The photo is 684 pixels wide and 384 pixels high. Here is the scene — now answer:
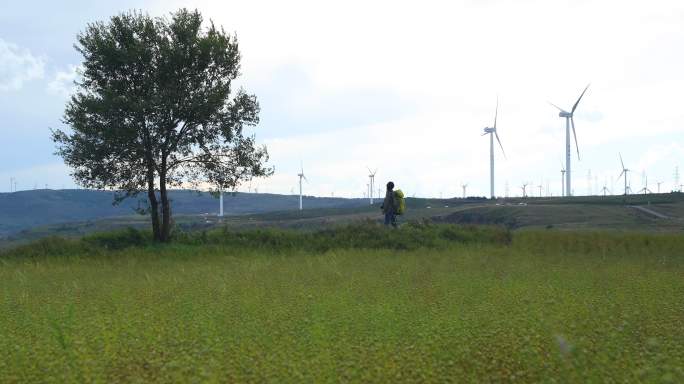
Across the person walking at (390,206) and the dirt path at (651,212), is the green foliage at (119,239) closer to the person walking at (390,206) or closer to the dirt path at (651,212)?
the person walking at (390,206)

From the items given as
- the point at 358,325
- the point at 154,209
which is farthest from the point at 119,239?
the point at 358,325

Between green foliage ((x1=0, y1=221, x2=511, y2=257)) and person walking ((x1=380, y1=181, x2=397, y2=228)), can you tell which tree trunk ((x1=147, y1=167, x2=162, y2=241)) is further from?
person walking ((x1=380, y1=181, x2=397, y2=228))

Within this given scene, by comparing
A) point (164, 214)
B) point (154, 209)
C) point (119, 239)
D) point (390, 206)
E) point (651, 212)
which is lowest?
point (119, 239)

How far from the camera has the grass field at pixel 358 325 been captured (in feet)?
18.9

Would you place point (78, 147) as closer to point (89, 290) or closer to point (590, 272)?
point (89, 290)

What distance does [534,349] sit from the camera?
6.06 metres

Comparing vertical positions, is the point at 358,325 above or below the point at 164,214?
below

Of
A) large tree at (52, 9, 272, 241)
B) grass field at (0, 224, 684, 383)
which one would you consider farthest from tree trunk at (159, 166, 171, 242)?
grass field at (0, 224, 684, 383)

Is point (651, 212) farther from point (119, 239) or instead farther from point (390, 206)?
point (119, 239)

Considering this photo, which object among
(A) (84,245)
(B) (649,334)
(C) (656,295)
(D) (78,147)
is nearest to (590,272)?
(C) (656,295)

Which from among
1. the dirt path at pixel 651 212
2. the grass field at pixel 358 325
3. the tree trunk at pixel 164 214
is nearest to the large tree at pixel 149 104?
the tree trunk at pixel 164 214

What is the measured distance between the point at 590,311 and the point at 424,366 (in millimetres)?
4108

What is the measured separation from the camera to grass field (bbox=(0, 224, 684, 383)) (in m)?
5.75

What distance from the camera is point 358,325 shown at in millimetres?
7875
